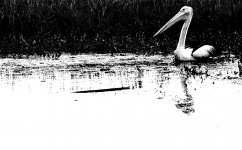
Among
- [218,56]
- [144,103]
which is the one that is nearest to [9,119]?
[144,103]

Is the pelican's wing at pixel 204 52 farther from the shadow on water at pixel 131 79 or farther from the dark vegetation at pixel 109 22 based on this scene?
the dark vegetation at pixel 109 22

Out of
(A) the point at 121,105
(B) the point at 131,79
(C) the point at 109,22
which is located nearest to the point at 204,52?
(B) the point at 131,79

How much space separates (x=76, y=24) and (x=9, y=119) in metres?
8.66

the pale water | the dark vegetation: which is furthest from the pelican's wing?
the dark vegetation

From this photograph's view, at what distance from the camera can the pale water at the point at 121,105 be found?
213 inches

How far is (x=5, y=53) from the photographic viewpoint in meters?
12.8

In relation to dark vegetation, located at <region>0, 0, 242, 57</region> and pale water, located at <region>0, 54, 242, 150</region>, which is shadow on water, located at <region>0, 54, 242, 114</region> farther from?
dark vegetation, located at <region>0, 0, 242, 57</region>

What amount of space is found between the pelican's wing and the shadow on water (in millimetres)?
397

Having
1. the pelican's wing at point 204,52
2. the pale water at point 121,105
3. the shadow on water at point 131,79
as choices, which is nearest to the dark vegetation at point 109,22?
the pelican's wing at point 204,52

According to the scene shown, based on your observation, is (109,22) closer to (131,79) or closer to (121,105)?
(131,79)

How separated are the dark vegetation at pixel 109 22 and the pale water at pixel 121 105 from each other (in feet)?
9.34

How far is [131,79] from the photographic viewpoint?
902 cm

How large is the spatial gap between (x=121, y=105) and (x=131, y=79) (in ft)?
6.53

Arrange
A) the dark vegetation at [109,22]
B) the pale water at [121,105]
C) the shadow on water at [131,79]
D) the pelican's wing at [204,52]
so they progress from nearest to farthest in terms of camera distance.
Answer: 1. the pale water at [121,105]
2. the shadow on water at [131,79]
3. the pelican's wing at [204,52]
4. the dark vegetation at [109,22]
